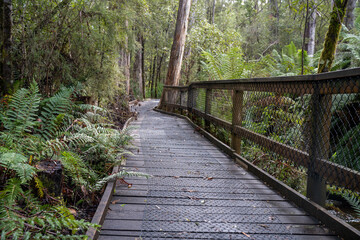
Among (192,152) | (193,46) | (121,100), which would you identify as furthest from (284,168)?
(193,46)

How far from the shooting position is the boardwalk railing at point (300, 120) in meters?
2.45

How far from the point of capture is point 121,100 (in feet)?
33.2

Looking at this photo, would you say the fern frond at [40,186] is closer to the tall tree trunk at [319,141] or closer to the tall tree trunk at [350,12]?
the tall tree trunk at [319,141]

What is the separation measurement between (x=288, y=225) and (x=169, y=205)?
1108 mm

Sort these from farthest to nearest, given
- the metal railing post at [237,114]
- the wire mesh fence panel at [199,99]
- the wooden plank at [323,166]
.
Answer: the wire mesh fence panel at [199,99]
the metal railing post at [237,114]
the wooden plank at [323,166]

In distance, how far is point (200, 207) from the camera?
115 inches

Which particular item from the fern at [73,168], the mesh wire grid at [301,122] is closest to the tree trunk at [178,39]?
the mesh wire grid at [301,122]

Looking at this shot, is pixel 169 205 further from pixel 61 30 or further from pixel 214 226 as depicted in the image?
pixel 61 30

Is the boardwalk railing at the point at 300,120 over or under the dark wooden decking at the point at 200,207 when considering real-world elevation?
over

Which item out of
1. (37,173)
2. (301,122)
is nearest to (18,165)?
(37,173)

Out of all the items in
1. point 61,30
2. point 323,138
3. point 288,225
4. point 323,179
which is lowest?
point 288,225

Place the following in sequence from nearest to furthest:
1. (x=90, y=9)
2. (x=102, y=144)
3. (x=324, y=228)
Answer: (x=324, y=228) → (x=102, y=144) → (x=90, y=9)

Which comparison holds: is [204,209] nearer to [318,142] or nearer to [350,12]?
[318,142]

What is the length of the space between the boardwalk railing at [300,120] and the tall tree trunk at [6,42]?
3390 mm
